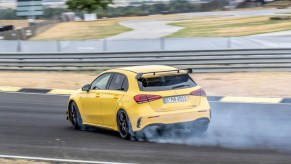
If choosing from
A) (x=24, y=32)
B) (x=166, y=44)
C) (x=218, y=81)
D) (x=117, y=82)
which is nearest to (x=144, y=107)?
(x=117, y=82)

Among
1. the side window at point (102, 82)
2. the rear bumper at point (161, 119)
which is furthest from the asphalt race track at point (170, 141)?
the side window at point (102, 82)

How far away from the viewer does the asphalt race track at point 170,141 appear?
368 inches

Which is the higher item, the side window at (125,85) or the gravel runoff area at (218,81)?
the side window at (125,85)

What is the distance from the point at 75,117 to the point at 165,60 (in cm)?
1074

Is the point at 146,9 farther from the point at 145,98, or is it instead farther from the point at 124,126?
the point at 145,98

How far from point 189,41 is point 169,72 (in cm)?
1405

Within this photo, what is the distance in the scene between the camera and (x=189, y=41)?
25047 millimetres

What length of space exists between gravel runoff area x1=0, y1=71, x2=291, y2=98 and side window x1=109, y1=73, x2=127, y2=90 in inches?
289

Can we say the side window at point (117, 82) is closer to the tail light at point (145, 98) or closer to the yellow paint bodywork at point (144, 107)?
the yellow paint bodywork at point (144, 107)

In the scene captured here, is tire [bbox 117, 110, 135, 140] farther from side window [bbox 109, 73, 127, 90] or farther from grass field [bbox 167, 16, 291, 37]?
grass field [bbox 167, 16, 291, 37]

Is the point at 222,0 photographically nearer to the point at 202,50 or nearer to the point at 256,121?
the point at 202,50

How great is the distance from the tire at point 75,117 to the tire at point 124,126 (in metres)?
1.65

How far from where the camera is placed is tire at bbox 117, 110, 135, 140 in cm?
1094

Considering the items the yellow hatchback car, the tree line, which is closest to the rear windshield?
the yellow hatchback car
